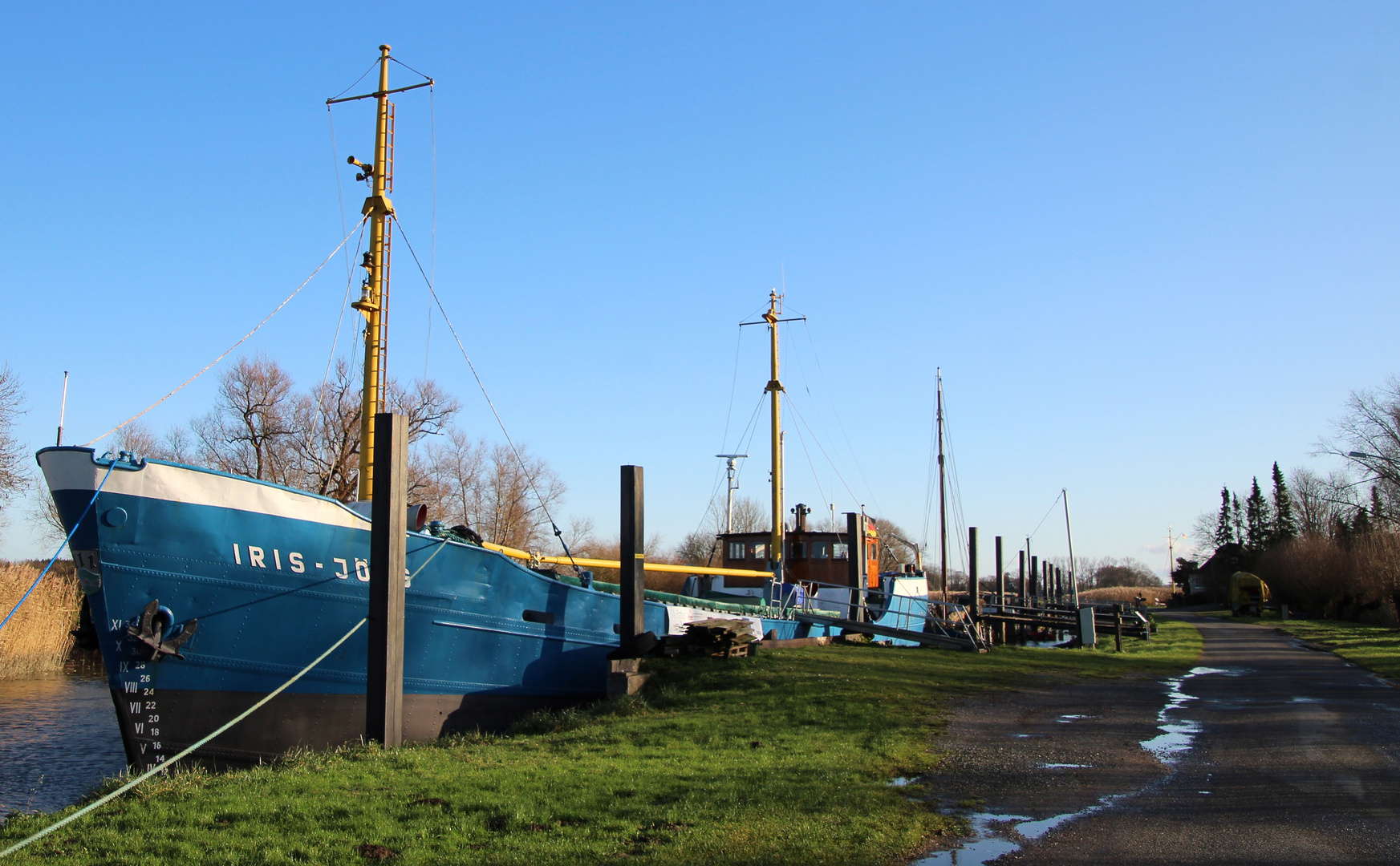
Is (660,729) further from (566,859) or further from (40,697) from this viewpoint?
(40,697)

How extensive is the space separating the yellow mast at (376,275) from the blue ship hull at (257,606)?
9.65ft

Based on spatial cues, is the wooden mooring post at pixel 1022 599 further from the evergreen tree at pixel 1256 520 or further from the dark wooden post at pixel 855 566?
the evergreen tree at pixel 1256 520

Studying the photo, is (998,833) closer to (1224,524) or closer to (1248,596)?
(1248,596)

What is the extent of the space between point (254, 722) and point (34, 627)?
1732cm

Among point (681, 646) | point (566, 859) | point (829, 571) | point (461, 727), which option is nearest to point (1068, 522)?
point (829, 571)

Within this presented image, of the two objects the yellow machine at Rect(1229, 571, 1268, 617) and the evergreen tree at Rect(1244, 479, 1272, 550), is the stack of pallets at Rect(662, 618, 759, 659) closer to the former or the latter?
the yellow machine at Rect(1229, 571, 1268, 617)

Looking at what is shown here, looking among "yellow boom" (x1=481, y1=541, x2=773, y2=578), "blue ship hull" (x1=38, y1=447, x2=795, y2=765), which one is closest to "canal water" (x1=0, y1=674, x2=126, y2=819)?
"blue ship hull" (x1=38, y1=447, x2=795, y2=765)

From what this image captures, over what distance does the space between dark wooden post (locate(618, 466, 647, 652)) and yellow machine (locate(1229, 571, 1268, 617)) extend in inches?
2120

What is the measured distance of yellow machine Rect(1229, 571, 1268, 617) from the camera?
5706 centimetres

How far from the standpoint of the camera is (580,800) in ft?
23.0

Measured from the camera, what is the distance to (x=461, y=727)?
43.2 ft

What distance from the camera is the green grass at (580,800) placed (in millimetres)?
5875

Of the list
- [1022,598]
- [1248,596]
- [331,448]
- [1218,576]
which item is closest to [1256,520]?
[1218,576]

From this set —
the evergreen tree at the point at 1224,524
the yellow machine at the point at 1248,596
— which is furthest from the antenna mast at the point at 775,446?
the evergreen tree at the point at 1224,524
